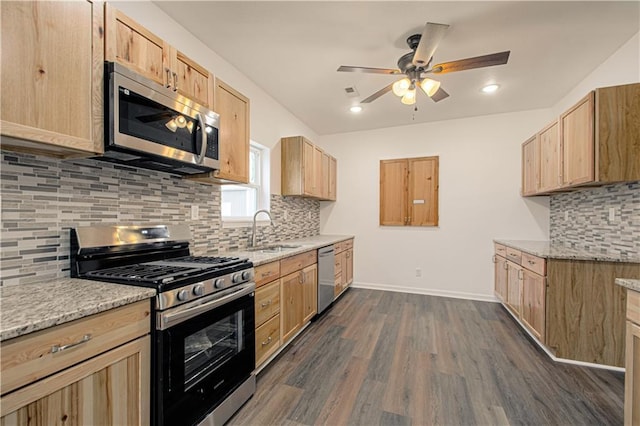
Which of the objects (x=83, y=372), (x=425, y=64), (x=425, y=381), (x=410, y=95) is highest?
(x=425, y=64)

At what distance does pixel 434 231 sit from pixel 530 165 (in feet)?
4.91

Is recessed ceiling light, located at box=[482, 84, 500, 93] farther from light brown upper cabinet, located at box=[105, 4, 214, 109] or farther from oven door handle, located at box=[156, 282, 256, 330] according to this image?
oven door handle, located at box=[156, 282, 256, 330]

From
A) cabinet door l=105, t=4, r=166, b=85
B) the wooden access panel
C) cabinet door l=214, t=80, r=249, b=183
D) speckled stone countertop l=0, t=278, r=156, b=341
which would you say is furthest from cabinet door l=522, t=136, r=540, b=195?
speckled stone countertop l=0, t=278, r=156, b=341

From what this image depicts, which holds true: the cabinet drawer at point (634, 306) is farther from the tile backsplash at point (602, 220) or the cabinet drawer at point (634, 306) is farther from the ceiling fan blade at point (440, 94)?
the ceiling fan blade at point (440, 94)

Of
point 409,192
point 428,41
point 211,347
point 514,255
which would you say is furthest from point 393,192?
point 211,347

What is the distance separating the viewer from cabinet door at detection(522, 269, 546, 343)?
2.43 m

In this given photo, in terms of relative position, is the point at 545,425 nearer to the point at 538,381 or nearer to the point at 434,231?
the point at 538,381

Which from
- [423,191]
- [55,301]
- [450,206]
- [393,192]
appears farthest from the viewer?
[393,192]

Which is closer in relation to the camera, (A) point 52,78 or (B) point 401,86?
(A) point 52,78

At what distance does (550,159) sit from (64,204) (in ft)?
13.6

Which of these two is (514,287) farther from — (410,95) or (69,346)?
(69,346)

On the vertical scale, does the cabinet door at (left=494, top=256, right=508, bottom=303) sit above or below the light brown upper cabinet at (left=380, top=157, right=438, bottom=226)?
below

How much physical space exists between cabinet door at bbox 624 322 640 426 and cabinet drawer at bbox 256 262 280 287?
81.4 inches

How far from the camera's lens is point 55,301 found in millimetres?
1050
